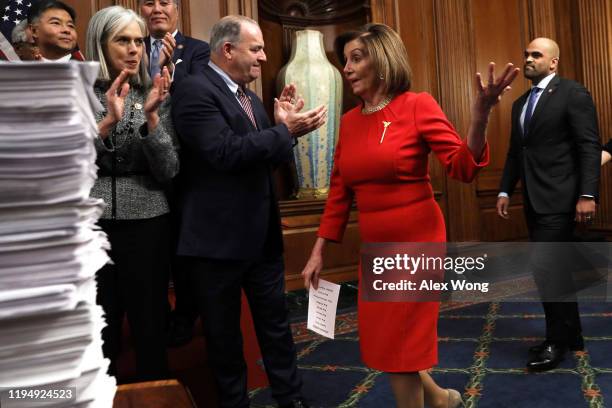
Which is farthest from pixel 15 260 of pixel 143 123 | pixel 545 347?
pixel 545 347

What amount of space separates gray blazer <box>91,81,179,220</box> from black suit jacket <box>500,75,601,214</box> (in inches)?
76.9

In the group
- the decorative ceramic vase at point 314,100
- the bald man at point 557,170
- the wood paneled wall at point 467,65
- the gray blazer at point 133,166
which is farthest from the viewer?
the wood paneled wall at point 467,65

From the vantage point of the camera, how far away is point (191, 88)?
1.93 meters

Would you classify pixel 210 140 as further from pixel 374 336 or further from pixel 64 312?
pixel 64 312

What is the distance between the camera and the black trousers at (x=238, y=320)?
2.02 meters

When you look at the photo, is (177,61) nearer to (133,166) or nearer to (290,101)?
(290,101)

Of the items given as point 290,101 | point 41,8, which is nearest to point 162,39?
point 41,8

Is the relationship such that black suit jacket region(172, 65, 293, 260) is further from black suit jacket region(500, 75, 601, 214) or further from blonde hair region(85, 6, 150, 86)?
black suit jacket region(500, 75, 601, 214)

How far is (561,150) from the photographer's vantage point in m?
2.91

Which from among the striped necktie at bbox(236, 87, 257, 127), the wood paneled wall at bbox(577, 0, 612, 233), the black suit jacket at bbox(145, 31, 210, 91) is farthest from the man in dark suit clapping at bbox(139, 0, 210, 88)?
the wood paneled wall at bbox(577, 0, 612, 233)

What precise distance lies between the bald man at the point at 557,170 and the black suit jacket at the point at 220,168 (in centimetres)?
156

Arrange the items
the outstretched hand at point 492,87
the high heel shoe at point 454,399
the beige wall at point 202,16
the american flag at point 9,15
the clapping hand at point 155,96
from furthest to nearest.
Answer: the beige wall at point 202,16 → the american flag at point 9,15 → the high heel shoe at point 454,399 → the clapping hand at point 155,96 → the outstretched hand at point 492,87

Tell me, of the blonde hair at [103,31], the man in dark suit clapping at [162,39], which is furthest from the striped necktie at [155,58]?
the blonde hair at [103,31]

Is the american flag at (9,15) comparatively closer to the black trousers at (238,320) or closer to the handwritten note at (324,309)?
the black trousers at (238,320)
